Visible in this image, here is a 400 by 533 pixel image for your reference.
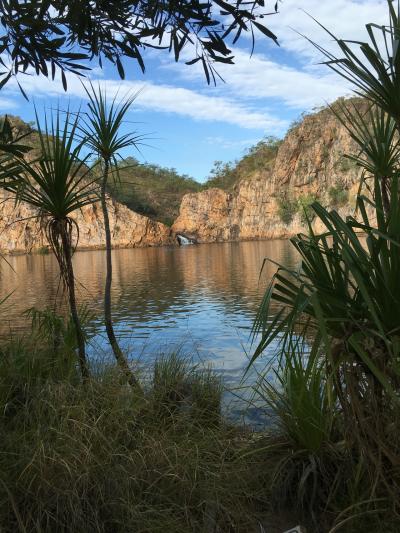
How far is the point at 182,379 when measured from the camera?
4672 millimetres

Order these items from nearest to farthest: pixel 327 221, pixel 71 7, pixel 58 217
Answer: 1. pixel 327 221
2. pixel 71 7
3. pixel 58 217

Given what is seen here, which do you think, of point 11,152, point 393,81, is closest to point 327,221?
Result: point 393,81

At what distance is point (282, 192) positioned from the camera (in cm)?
8075

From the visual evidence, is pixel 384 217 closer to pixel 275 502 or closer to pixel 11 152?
pixel 275 502

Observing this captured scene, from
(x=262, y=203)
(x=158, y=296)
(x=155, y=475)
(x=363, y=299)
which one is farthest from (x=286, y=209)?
(x=363, y=299)

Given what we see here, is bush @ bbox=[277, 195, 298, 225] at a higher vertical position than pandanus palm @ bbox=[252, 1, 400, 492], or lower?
higher

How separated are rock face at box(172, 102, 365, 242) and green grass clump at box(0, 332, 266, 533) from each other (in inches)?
2822

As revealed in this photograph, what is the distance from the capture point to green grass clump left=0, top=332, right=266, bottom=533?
2.46 metres

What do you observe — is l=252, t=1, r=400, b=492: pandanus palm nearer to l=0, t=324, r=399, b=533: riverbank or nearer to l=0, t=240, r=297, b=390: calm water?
l=0, t=324, r=399, b=533: riverbank

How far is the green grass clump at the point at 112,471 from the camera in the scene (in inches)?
96.9

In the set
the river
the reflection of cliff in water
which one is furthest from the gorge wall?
the river

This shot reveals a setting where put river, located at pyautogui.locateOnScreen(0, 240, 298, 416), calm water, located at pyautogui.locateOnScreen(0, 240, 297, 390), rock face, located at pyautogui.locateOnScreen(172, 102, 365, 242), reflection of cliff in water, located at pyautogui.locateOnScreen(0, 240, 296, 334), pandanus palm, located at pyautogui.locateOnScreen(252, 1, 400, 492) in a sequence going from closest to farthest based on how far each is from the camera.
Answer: pandanus palm, located at pyautogui.locateOnScreen(252, 1, 400, 492) < river, located at pyautogui.locateOnScreen(0, 240, 298, 416) < calm water, located at pyautogui.locateOnScreen(0, 240, 297, 390) < reflection of cliff in water, located at pyautogui.locateOnScreen(0, 240, 296, 334) < rock face, located at pyautogui.locateOnScreen(172, 102, 365, 242)

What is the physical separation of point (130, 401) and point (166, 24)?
2386mm

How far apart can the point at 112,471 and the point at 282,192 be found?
80197 millimetres
